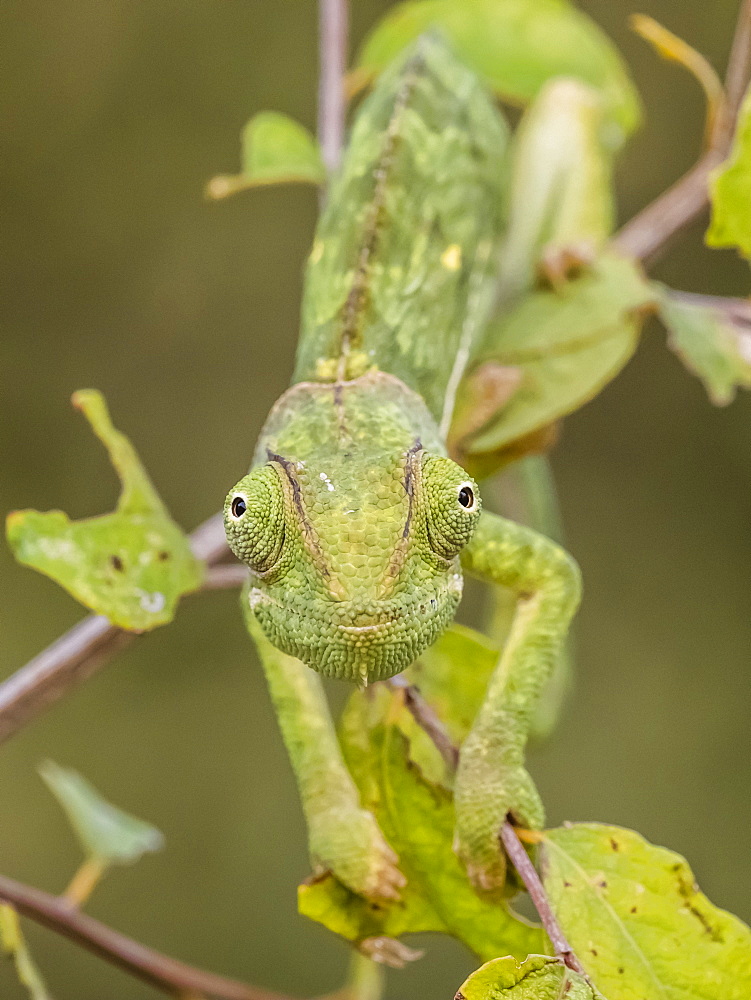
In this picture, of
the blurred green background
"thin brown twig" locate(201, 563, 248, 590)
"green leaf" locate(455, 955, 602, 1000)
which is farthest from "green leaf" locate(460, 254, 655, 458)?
the blurred green background

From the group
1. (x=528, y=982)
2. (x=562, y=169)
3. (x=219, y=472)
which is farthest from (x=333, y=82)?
(x=219, y=472)

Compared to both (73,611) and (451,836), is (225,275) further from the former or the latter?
(451,836)

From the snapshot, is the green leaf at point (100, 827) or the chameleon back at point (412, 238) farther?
the green leaf at point (100, 827)

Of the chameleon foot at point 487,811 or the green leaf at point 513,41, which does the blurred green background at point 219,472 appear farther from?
the chameleon foot at point 487,811

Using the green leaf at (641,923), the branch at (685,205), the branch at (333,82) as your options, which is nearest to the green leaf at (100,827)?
the green leaf at (641,923)

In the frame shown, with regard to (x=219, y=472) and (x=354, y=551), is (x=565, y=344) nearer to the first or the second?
(x=354, y=551)

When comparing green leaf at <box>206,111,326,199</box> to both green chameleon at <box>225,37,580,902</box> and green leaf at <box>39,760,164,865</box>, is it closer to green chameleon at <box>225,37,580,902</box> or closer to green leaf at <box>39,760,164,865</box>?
green chameleon at <box>225,37,580,902</box>

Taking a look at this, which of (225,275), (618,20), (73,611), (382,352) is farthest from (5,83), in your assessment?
(382,352)
